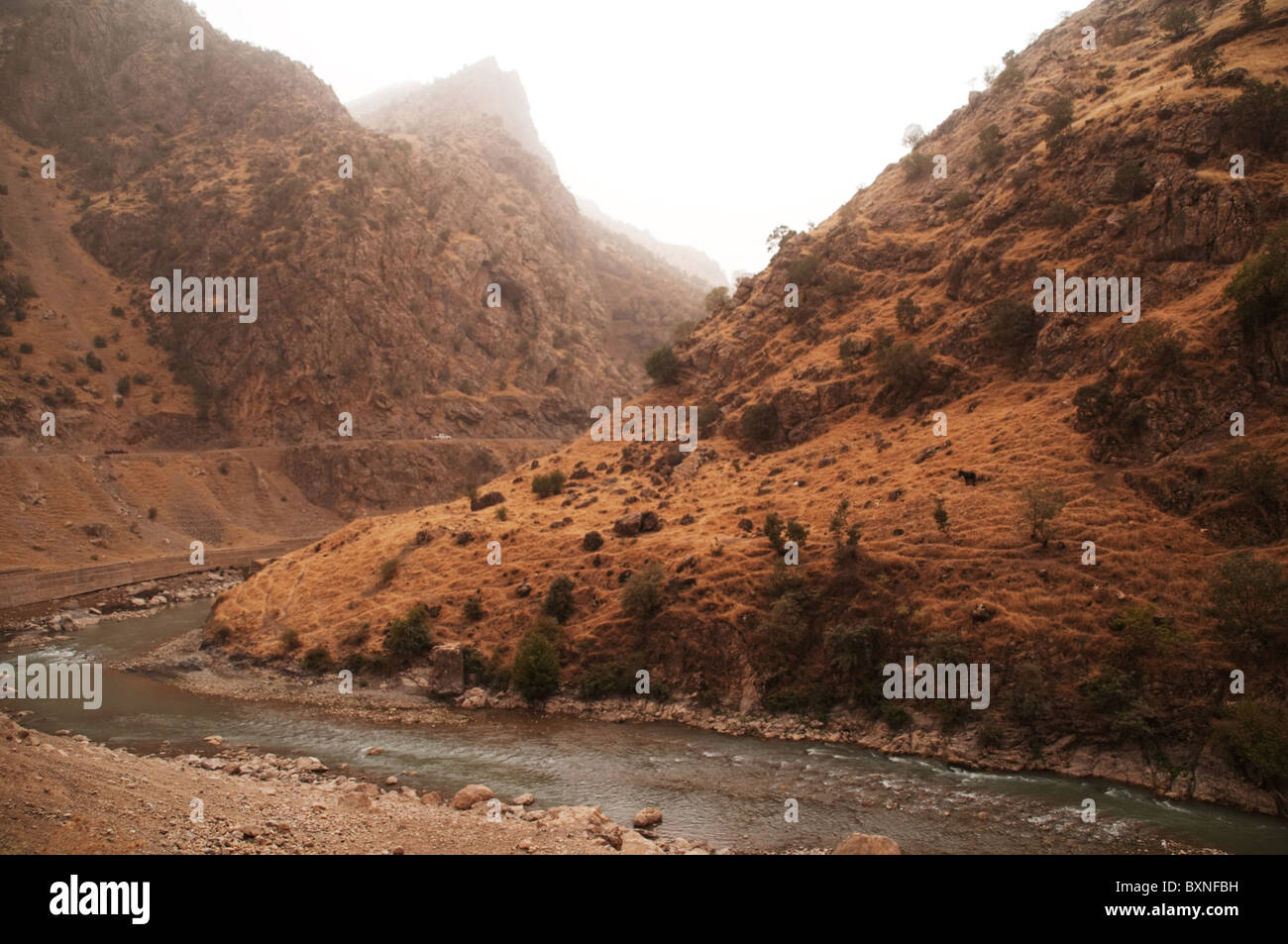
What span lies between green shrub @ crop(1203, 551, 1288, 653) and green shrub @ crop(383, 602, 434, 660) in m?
28.3

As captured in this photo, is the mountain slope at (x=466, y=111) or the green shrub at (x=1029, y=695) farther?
the mountain slope at (x=466, y=111)

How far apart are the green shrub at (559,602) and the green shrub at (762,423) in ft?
55.4

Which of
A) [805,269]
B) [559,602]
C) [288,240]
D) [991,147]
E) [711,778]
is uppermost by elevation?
[288,240]

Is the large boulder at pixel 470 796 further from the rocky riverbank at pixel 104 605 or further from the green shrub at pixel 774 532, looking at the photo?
the rocky riverbank at pixel 104 605

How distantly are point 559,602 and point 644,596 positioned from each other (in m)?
4.34

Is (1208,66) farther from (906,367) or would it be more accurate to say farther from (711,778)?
(711,778)

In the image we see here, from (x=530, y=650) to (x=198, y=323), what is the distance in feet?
261

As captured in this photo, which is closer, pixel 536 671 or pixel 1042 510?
pixel 1042 510

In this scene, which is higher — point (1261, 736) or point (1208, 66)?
point (1208, 66)

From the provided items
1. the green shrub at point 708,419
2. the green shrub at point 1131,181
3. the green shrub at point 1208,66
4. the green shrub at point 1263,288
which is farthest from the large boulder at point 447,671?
the green shrub at point 1208,66

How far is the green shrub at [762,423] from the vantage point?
4391 cm

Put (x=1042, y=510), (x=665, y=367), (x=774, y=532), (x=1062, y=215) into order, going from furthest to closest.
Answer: (x=665, y=367) → (x=1062, y=215) → (x=774, y=532) → (x=1042, y=510)

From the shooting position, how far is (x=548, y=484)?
46.1 meters

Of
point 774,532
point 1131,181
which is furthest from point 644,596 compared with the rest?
point 1131,181
